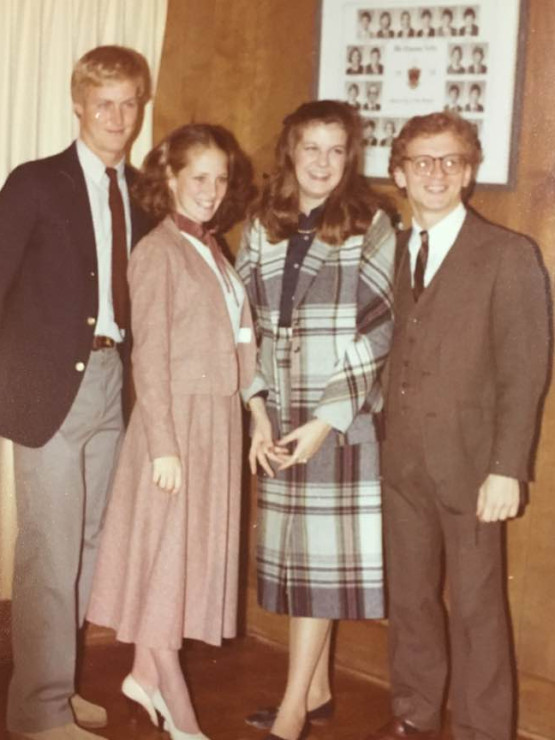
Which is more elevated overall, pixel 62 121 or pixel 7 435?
pixel 62 121

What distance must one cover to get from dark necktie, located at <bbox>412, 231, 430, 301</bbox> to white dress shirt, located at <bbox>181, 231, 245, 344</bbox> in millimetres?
440

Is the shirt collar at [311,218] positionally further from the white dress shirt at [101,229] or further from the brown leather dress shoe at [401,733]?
the brown leather dress shoe at [401,733]

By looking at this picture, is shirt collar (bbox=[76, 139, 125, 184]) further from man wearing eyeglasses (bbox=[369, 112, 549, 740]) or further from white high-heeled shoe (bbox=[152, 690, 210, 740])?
white high-heeled shoe (bbox=[152, 690, 210, 740])

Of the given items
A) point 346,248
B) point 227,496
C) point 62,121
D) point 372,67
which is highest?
point 372,67

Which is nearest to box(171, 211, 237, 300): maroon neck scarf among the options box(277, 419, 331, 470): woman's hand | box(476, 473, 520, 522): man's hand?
box(277, 419, 331, 470): woman's hand

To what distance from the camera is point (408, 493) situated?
2561 mm

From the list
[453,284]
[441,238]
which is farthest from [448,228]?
[453,284]

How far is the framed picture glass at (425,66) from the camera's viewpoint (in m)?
2.73

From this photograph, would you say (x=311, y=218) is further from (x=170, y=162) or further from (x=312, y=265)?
(x=170, y=162)

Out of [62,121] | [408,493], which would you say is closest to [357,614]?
[408,493]

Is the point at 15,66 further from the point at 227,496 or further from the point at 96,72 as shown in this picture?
the point at 227,496

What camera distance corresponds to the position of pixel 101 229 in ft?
8.38

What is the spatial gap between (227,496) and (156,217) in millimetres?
734

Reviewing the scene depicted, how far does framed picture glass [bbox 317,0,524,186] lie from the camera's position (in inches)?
108
